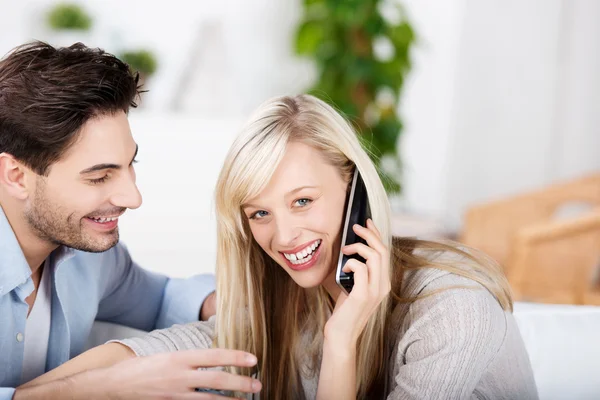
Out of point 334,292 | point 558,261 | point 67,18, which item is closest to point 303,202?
point 334,292

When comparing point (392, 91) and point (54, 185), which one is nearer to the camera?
point (54, 185)

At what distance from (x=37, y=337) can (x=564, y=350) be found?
1.21 m

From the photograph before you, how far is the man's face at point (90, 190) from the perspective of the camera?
148 centimetres

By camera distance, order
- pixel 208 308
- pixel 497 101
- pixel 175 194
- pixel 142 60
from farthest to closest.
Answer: pixel 497 101 → pixel 142 60 → pixel 175 194 → pixel 208 308

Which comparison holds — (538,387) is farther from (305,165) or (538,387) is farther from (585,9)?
(585,9)

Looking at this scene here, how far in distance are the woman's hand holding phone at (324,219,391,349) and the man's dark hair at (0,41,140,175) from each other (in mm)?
602

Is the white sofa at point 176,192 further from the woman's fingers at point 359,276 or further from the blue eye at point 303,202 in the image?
the woman's fingers at point 359,276

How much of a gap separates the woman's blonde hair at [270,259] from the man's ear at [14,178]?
1.31ft

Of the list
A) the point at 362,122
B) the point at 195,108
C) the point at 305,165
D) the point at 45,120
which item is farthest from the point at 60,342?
the point at 195,108

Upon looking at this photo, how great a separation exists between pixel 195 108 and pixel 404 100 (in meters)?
1.60

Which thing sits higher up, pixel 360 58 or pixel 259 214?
pixel 360 58

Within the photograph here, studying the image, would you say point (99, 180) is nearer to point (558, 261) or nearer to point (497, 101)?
point (558, 261)

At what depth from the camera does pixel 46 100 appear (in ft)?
4.77

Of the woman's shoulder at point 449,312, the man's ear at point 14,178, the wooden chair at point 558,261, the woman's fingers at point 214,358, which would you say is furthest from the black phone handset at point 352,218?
the wooden chair at point 558,261
